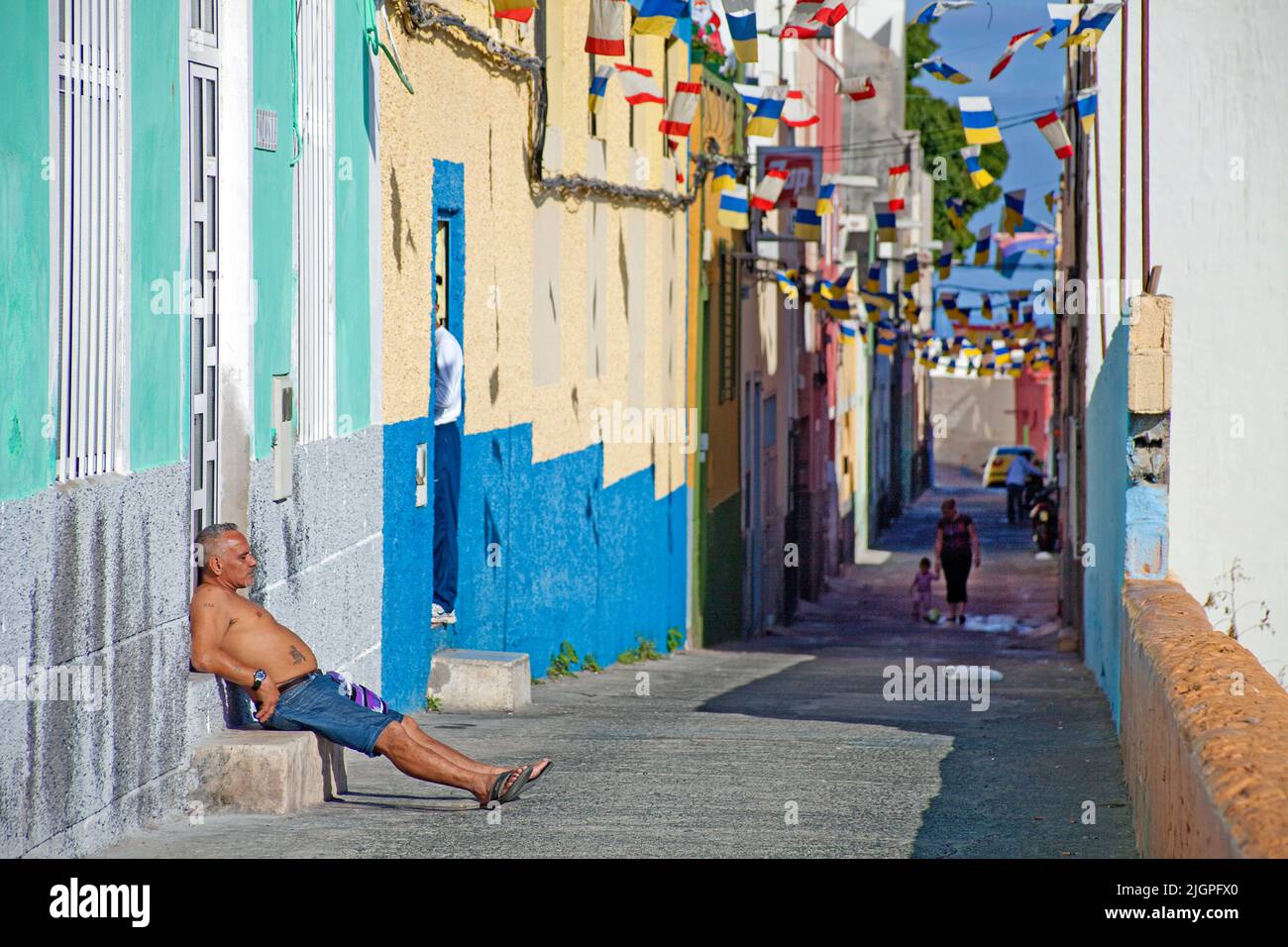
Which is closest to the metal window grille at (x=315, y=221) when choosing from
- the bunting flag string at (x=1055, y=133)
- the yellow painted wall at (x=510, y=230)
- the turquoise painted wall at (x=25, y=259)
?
the yellow painted wall at (x=510, y=230)

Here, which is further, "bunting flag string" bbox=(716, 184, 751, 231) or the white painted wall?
"bunting flag string" bbox=(716, 184, 751, 231)

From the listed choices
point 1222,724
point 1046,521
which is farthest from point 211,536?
point 1046,521

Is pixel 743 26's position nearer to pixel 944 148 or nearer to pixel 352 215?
pixel 352 215

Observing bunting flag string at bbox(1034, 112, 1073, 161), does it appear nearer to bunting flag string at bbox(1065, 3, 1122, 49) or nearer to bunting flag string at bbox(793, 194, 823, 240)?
bunting flag string at bbox(1065, 3, 1122, 49)

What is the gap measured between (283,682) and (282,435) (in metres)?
1.28

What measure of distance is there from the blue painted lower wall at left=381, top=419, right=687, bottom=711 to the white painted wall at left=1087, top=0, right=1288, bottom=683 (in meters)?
4.48

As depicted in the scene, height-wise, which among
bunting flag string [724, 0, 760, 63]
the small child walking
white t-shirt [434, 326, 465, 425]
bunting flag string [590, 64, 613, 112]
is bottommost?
the small child walking

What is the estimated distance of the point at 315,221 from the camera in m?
8.63

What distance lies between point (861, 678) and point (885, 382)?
39043mm

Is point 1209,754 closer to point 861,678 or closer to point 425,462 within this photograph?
point 425,462

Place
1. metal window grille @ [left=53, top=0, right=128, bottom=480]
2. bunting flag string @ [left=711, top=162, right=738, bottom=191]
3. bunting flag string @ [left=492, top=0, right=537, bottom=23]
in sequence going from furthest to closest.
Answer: bunting flag string @ [left=711, top=162, right=738, bottom=191] < bunting flag string @ [left=492, top=0, right=537, bottom=23] < metal window grille @ [left=53, top=0, right=128, bottom=480]

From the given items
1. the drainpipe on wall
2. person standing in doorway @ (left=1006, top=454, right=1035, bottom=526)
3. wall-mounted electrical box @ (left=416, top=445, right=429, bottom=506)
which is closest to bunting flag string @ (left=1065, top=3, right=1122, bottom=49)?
the drainpipe on wall

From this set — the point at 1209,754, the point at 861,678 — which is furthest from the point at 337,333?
the point at 861,678

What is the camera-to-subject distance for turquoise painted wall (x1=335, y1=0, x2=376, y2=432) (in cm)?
900
